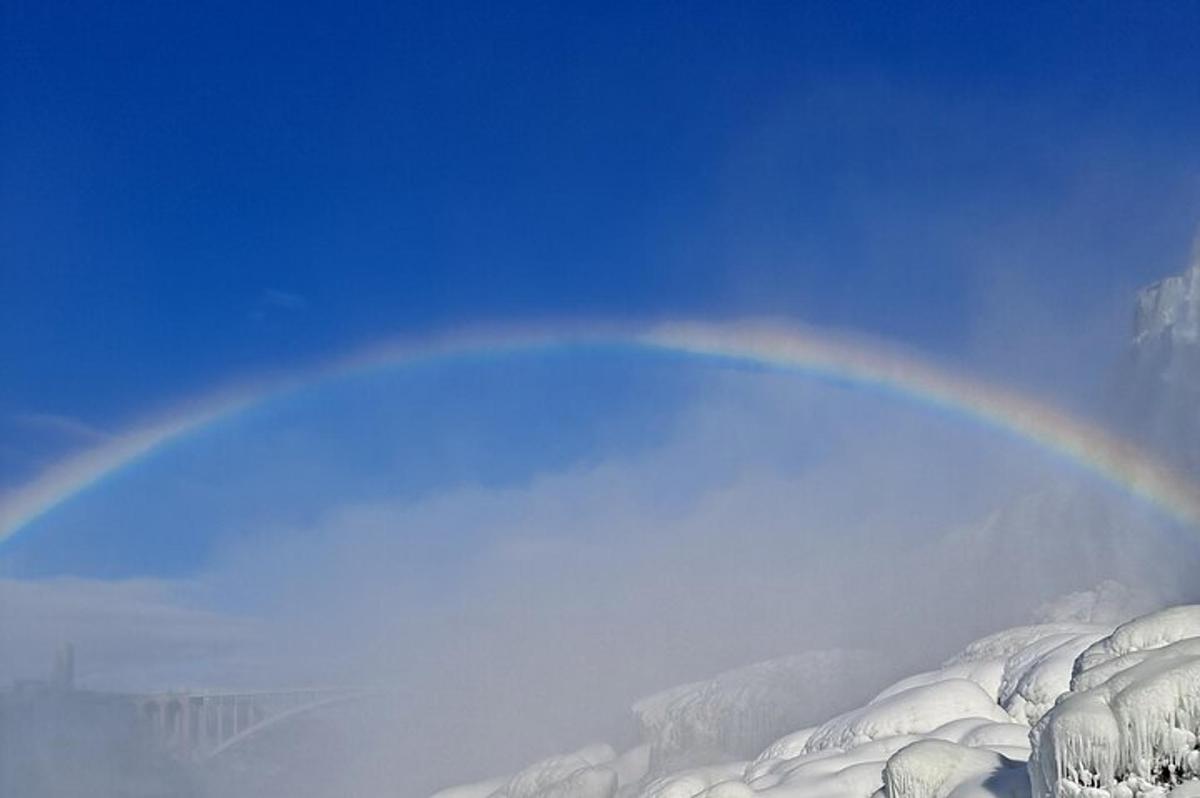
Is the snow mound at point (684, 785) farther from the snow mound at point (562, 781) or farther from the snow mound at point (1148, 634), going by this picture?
the snow mound at point (1148, 634)

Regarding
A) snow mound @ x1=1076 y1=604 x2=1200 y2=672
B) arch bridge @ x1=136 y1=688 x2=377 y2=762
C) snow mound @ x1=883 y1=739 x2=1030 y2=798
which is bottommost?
snow mound @ x1=883 y1=739 x2=1030 y2=798

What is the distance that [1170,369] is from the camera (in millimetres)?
82500

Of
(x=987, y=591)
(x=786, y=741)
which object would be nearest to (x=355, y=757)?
(x=987, y=591)

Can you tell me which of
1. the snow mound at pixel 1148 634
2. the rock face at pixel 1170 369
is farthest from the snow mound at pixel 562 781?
the rock face at pixel 1170 369

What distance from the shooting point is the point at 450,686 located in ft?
516

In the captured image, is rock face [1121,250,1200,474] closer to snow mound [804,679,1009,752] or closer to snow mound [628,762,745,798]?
snow mound [804,679,1009,752]

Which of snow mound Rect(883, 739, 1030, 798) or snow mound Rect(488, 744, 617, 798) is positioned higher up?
snow mound Rect(883, 739, 1030, 798)

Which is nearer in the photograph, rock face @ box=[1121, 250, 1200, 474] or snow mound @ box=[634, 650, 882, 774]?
snow mound @ box=[634, 650, 882, 774]

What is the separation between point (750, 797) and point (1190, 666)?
10799 millimetres

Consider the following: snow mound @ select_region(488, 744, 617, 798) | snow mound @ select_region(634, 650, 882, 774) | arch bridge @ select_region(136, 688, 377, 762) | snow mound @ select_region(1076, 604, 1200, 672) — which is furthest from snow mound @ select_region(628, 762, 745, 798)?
arch bridge @ select_region(136, 688, 377, 762)

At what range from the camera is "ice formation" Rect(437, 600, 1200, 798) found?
1326 centimetres

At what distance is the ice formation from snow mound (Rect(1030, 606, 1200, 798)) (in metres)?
0.01

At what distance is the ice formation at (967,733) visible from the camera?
13.3m

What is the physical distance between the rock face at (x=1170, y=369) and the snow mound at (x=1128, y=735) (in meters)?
72.5
